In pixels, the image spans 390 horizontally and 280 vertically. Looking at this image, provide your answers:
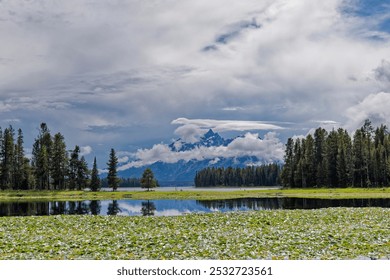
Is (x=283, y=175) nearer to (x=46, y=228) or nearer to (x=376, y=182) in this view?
(x=376, y=182)

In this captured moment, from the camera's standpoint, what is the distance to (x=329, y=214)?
41469 millimetres

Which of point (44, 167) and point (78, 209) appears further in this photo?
point (44, 167)

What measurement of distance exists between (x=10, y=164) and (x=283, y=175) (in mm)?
97921

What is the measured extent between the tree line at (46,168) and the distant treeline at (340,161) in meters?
66.9

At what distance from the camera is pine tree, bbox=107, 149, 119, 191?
469 ft

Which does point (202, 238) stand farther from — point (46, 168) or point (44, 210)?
point (46, 168)

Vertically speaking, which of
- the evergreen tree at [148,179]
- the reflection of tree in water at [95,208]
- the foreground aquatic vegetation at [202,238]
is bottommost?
the reflection of tree in water at [95,208]

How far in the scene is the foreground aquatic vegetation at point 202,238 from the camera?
23.1 metres

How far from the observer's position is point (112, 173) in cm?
14438

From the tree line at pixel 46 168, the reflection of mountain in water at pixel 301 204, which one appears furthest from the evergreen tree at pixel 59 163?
the reflection of mountain in water at pixel 301 204

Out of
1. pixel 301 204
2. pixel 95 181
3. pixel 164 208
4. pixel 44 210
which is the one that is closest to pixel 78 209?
pixel 44 210

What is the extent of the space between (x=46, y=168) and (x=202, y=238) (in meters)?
119

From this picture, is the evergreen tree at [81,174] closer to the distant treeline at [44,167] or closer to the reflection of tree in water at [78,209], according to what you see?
the distant treeline at [44,167]
